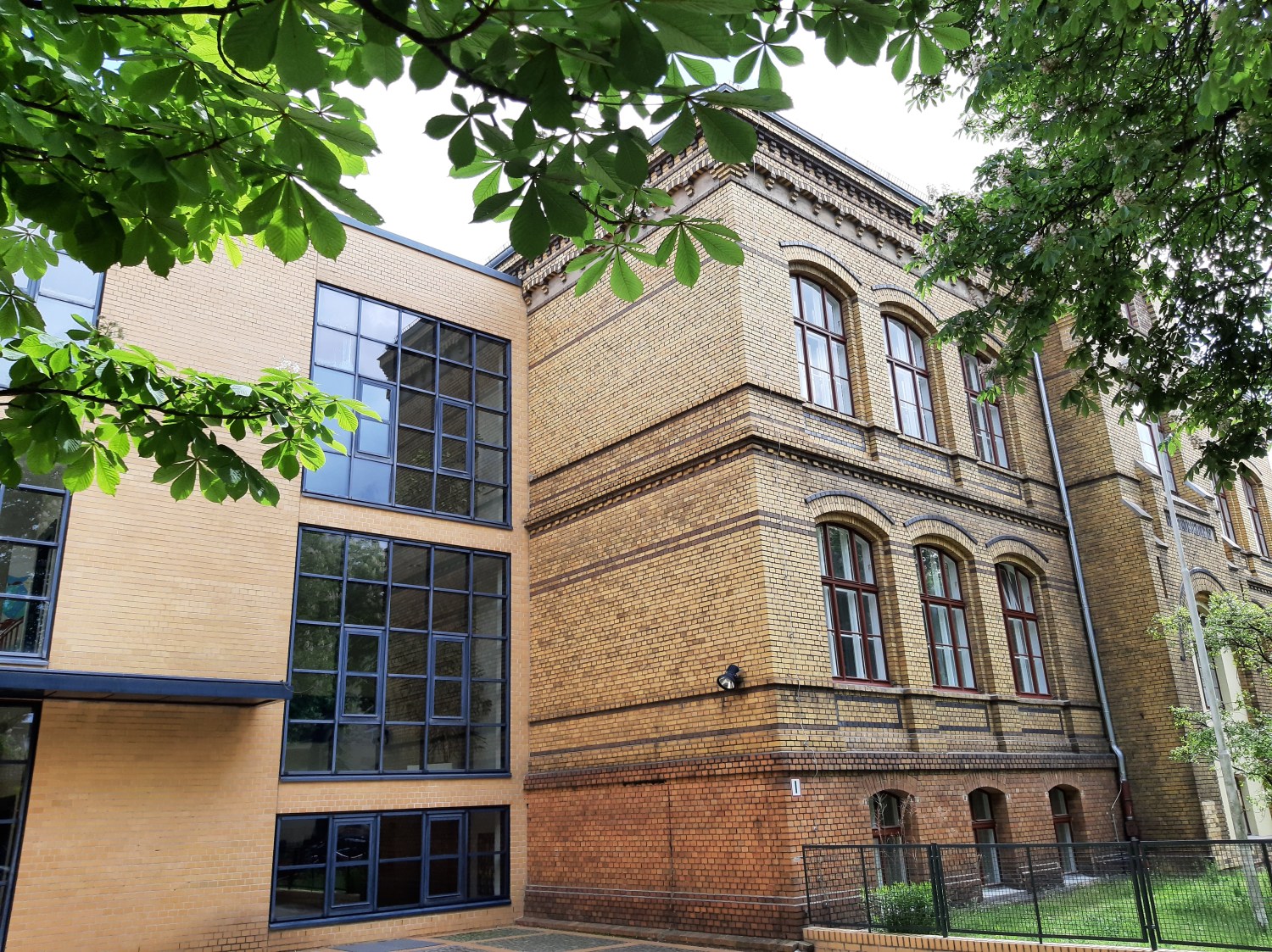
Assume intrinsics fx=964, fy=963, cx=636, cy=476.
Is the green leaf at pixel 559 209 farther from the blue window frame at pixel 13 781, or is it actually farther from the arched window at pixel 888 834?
the blue window frame at pixel 13 781

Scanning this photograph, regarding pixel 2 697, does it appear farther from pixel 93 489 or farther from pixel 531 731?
pixel 531 731

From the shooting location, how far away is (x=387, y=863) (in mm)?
14047

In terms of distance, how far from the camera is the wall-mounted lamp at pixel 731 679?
40.8ft

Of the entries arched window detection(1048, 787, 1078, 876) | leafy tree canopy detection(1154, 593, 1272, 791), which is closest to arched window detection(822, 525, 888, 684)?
arched window detection(1048, 787, 1078, 876)

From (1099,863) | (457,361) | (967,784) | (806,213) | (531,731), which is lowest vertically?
(1099,863)

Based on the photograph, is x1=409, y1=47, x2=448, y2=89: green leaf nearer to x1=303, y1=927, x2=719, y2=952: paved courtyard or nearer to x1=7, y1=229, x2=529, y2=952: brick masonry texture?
x1=303, y1=927, x2=719, y2=952: paved courtyard

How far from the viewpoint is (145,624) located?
500 inches

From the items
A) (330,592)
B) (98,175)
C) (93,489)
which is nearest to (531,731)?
(330,592)

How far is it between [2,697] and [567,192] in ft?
39.8

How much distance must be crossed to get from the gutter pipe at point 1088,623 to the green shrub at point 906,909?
7.41m

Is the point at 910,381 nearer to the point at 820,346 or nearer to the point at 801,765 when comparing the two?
the point at 820,346

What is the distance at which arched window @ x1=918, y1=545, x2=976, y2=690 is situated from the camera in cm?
1503

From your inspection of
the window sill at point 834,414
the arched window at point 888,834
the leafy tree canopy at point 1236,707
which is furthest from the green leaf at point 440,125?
the leafy tree canopy at point 1236,707

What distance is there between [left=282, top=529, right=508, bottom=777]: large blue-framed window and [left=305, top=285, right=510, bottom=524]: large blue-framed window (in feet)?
3.04
